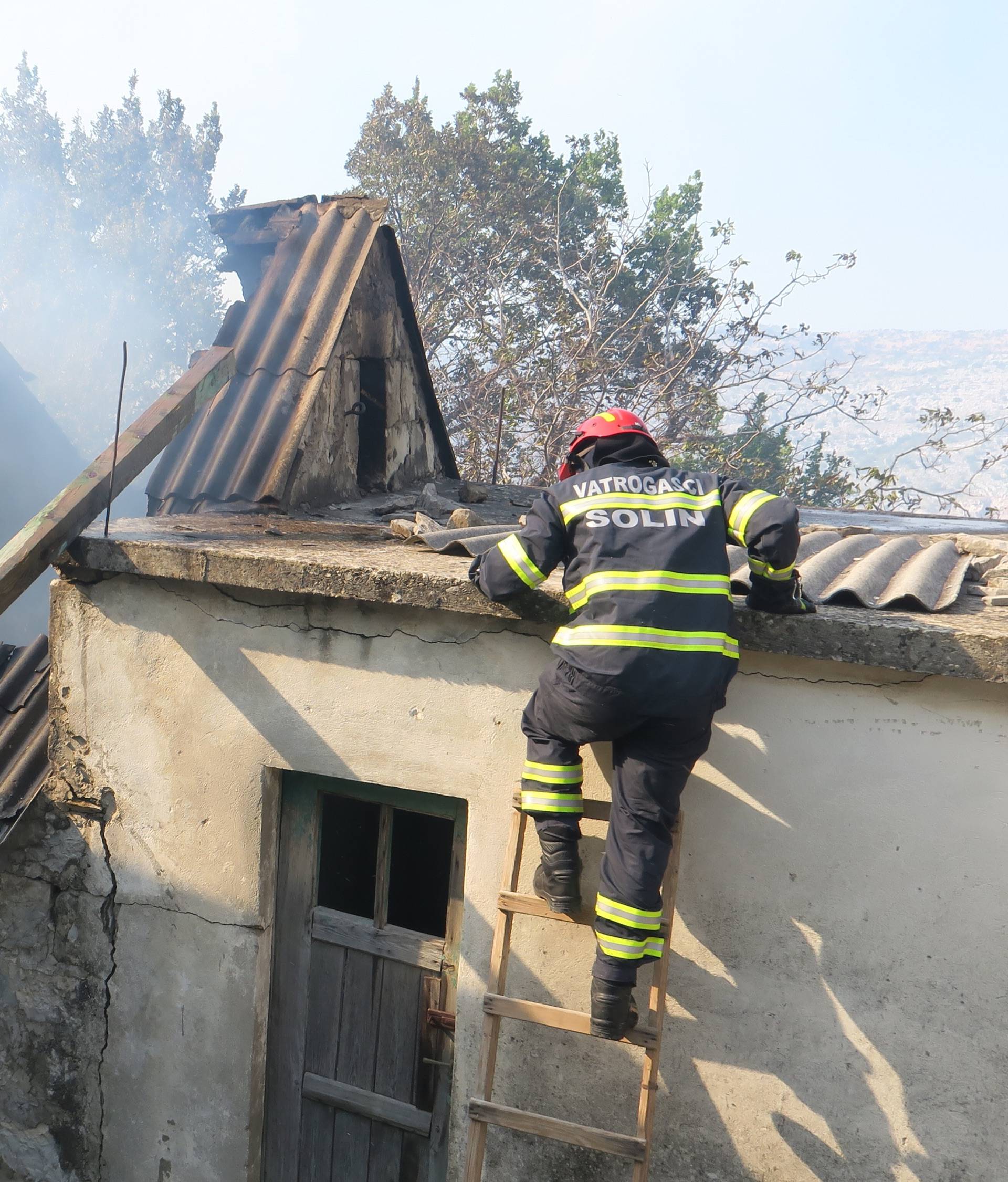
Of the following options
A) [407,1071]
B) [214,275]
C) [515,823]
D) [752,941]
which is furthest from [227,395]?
[214,275]

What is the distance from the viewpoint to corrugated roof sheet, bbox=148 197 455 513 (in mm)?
4777

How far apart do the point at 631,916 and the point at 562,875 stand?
0.29 meters

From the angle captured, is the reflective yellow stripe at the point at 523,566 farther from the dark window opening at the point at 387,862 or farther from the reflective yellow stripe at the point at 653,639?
the dark window opening at the point at 387,862

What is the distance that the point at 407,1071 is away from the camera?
3.65m

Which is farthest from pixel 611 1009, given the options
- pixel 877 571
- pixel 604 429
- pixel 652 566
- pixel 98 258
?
pixel 98 258

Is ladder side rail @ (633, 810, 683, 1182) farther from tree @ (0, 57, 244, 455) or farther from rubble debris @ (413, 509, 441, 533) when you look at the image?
tree @ (0, 57, 244, 455)

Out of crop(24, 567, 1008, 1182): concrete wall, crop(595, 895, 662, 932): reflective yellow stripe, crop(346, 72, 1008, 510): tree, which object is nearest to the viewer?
crop(595, 895, 662, 932): reflective yellow stripe

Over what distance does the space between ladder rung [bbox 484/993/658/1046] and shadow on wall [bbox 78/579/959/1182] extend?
1.22 feet

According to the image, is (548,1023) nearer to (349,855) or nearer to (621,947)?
(621,947)

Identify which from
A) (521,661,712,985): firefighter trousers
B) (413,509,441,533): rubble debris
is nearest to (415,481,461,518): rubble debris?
(413,509,441,533): rubble debris

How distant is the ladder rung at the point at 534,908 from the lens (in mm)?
2873

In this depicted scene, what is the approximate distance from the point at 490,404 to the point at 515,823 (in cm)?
1342

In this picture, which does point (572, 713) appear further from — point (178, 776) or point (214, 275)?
point (214, 275)

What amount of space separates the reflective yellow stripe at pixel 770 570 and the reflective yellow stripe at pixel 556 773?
0.84 m
